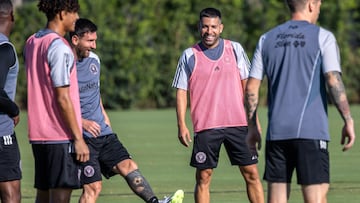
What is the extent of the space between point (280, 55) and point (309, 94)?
360 mm

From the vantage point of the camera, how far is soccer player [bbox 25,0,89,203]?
8398 mm

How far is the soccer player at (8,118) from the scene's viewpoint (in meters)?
9.07

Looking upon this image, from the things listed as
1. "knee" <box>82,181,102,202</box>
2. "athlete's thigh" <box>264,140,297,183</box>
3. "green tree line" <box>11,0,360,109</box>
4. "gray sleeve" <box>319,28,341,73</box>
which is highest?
"gray sleeve" <box>319,28,341,73</box>

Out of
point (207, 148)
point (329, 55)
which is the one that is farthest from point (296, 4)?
point (207, 148)

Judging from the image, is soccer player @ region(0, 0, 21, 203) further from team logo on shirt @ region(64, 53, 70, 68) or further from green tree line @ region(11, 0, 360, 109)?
green tree line @ region(11, 0, 360, 109)

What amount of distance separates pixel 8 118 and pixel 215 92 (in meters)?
2.42

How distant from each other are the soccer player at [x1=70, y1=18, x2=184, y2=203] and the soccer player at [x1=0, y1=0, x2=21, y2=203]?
1.01m

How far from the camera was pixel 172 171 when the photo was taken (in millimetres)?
15633

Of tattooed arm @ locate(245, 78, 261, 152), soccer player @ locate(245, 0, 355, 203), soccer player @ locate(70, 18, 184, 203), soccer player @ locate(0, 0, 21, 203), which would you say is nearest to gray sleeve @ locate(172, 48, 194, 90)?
soccer player @ locate(70, 18, 184, 203)

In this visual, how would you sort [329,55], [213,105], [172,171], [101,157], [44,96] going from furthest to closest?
[172,171] < [213,105] < [101,157] < [44,96] < [329,55]

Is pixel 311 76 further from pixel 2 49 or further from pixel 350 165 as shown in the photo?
pixel 350 165

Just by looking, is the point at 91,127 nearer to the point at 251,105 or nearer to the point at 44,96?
the point at 44,96

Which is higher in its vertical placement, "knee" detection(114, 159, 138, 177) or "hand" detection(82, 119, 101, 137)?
"hand" detection(82, 119, 101, 137)

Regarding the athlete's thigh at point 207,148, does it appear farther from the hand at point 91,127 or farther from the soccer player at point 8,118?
the soccer player at point 8,118
